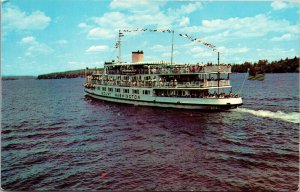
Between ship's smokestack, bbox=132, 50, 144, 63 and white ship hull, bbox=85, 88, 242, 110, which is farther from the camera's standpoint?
ship's smokestack, bbox=132, 50, 144, 63

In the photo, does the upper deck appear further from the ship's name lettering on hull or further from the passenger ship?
the ship's name lettering on hull

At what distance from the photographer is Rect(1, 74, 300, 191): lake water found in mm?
20938

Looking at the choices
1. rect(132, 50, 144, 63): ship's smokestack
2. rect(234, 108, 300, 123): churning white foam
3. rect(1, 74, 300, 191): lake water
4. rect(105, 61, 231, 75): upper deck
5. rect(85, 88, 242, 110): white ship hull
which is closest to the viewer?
Result: rect(1, 74, 300, 191): lake water

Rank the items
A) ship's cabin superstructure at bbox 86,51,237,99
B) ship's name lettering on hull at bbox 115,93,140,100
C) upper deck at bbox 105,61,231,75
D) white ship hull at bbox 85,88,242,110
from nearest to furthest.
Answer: white ship hull at bbox 85,88,242,110
upper deck at bbox 105,61,231,75
ship's cabin superstructure at bbox 86,51,237,99
ship's name lettering on hull at bbox 115,93,140,100

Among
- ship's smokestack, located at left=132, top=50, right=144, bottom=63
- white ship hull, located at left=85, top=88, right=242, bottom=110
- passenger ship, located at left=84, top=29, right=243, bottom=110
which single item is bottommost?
white ship hull, located at left=85, top=88, right=242, bottom=110

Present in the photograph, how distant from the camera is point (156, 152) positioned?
26.6 metres

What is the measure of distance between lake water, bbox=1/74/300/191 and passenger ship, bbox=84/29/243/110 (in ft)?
7.11

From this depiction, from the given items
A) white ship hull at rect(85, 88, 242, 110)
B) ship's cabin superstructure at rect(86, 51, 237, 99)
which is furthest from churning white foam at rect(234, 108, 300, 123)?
ship's cabin superstructure at rect(86, 51, 237, 99)

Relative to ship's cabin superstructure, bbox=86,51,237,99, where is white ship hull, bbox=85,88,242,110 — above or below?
below

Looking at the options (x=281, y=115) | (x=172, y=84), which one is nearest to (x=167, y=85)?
(x=172, y=84)

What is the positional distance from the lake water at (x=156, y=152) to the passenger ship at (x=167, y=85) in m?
2.17

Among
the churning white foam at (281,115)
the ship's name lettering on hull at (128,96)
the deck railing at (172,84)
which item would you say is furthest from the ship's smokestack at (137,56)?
the churning white foam at (281,115)

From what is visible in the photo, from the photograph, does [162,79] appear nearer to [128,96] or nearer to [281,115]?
[128,96]

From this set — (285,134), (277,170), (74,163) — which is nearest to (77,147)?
(74,163)
